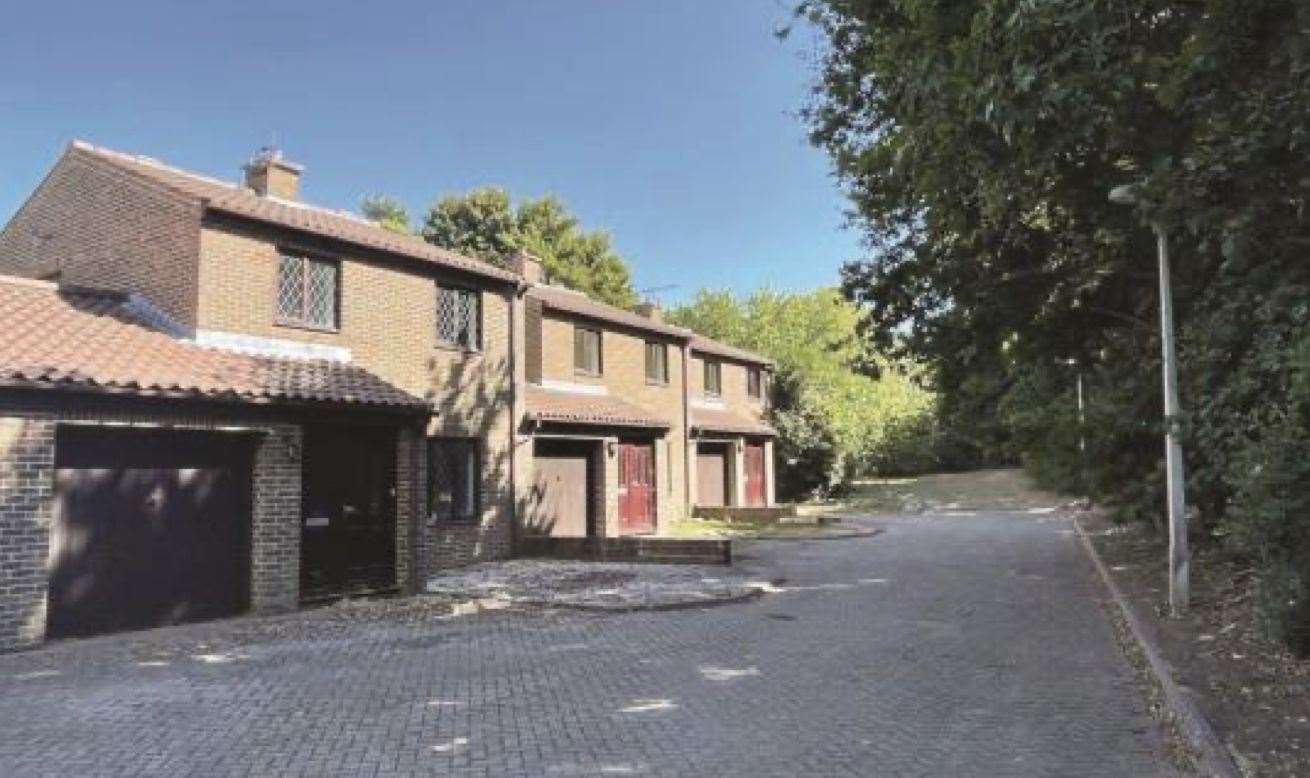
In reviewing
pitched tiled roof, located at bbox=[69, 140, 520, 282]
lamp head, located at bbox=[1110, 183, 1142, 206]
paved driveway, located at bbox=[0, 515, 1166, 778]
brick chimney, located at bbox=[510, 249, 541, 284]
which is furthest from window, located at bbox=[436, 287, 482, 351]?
lamp head, located at bbox=[1110, 183, 1142, 206]

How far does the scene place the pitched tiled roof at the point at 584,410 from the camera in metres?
21.7

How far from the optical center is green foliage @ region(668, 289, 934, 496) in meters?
39.1

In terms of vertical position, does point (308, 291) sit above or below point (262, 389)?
above

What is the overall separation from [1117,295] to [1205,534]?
169 inches

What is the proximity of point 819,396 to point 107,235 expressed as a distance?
27829 mm

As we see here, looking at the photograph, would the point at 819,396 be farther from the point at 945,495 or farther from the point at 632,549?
the point at 632,549

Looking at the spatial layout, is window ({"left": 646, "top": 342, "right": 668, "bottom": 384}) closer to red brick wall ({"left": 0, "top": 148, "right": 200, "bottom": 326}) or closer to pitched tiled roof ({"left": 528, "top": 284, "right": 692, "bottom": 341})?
pitched tiled roof ({"left": 528, "top": 284, "right": 692, "bottom": 341})

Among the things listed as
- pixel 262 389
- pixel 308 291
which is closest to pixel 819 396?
pixel 308 291

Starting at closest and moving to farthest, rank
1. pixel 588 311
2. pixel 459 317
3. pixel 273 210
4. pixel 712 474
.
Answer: pixel 273 210 → pixel 459 317 → pixel 588 311 → pixel 712 474

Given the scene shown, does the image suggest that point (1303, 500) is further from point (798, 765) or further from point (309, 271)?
point (309, 271)

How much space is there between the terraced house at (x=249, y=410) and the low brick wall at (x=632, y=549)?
0.72 metres

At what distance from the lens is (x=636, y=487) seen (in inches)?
1070

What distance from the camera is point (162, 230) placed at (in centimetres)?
1529

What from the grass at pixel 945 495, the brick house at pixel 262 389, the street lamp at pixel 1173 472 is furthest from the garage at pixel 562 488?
the street lamp at pixel 1173 472
